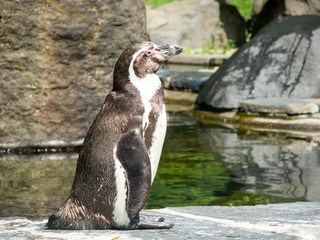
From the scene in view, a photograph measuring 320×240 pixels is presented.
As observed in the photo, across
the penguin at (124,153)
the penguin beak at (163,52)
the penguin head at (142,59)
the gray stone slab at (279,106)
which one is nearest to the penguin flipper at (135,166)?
the penguin at (124,153)

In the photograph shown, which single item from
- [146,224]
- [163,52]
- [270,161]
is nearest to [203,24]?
[270,161]

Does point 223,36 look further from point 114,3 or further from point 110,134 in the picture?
point 110,134

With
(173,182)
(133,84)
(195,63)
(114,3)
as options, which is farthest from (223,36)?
(133,84)

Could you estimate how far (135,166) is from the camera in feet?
10.5

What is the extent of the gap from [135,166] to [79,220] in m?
0.44

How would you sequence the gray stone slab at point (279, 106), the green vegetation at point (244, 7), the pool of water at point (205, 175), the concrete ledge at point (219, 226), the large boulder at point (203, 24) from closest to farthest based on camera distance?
the concrete ledge at point (219, 226), the pool of water at point (205, 175), the gray stone slab at point (279, 106), the large boulder at point (203, 24), the green vegetation at point (244, 7)

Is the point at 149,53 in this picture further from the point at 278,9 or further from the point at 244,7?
the point at 244,7

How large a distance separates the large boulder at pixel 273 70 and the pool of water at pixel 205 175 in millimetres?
2103

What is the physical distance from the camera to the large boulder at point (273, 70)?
10.5 m

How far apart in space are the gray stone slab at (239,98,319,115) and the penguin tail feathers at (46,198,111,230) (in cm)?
657

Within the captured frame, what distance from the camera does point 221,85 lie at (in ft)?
35.7

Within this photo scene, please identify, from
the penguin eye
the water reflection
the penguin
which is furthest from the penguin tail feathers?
the water reflection

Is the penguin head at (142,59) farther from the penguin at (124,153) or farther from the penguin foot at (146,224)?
the penguin foot at (146,224)

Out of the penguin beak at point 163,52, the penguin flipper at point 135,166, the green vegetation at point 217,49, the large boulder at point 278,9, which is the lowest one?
the green vegetation at point 217,49
